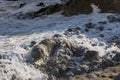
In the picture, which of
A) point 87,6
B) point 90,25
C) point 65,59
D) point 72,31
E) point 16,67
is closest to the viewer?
point 16,67

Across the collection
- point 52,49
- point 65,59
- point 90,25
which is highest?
point 90,25

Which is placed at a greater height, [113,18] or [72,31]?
[113,18]

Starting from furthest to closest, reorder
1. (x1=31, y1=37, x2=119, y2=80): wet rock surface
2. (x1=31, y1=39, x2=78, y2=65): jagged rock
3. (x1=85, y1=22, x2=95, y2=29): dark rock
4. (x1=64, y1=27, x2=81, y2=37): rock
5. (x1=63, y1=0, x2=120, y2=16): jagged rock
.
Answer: (x1=63, y1=0, x2=120, y2=16): jagged rock → (x1=85, y1=22, x2=95, y2=29): dark rock → (x1=64, y1=27, x2=81, y2=37): rock → (x1=31, y1=39, x2=78, y2=65): jagged rock → (x1=31, y1=37, x2=119, y2=80): wet rock surface

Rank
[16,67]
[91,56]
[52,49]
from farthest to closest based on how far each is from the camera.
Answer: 1. [52,49]
2. [91,56]
3. [16,67]

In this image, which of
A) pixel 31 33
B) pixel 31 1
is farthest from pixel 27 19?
pixel 31 1

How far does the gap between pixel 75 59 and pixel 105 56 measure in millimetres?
743

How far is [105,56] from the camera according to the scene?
892cm

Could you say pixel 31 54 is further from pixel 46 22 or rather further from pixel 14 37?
pixel 46 22

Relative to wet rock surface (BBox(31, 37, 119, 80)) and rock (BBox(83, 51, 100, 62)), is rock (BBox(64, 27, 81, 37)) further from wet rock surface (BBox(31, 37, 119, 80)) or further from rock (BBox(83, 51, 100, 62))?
rock (BBox(83, 51, 100, 62))

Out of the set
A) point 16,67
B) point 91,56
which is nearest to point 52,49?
point 91,56

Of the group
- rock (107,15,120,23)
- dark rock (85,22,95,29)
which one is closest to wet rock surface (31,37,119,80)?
dark rock (85,22,95,29)

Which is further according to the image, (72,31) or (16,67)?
(72,31)

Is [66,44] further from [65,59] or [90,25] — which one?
[90,25]

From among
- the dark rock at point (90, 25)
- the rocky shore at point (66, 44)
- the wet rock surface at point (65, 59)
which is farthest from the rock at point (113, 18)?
the wet rock surface at point (65, 59)
